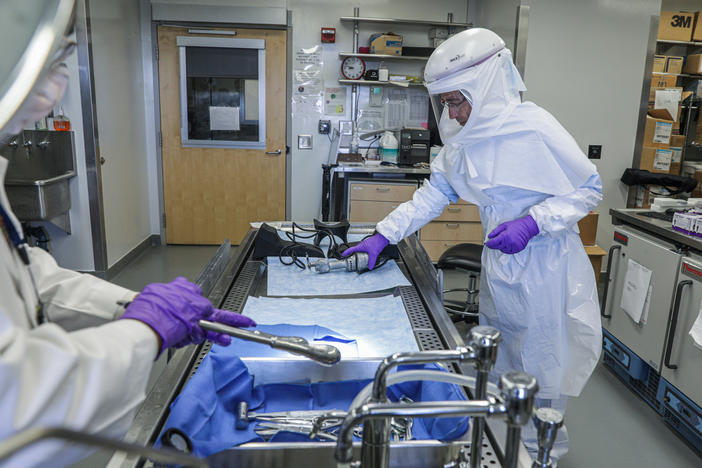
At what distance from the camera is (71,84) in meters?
3.41

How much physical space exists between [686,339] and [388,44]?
312cm

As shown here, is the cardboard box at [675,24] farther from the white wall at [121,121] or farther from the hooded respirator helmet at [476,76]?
the white wall at [121,121]

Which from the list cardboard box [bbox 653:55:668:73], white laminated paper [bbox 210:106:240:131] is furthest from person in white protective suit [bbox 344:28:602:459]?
cardboard box [bbox 653:55:668:73]

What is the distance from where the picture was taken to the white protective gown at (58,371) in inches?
19.7

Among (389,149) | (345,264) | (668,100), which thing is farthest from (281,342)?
(668,100)

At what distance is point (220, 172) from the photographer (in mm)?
4648

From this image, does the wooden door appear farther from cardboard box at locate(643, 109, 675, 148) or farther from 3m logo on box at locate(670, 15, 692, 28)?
3m logo on box at locate(670, 15, 692, 28)

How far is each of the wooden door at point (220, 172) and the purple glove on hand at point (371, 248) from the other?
117 inches

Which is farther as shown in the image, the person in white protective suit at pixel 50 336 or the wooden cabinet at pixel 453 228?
the wooden cabinet at pixel 453 228

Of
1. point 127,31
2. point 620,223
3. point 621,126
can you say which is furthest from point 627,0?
point 127,31

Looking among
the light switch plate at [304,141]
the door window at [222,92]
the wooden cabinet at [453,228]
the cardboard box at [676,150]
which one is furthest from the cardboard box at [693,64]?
the door window at [222,92]

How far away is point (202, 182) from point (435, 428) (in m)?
4.10

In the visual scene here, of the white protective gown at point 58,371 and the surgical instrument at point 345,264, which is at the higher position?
the white protective gown at point 58,371

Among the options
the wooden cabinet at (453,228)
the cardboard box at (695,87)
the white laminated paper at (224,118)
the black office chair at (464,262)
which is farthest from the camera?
the cardboard box at (695,87)
